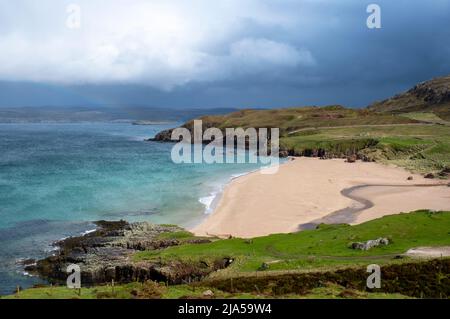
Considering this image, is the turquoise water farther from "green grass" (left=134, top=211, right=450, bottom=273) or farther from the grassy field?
"green grass" (left=134, top=211, right=450, bottom=273)

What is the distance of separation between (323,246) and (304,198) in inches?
1432

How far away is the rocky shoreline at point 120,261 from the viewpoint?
3947 centimetres

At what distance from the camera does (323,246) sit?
4056 centimetres

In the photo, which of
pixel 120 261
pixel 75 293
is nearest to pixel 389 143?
pixel 120 261

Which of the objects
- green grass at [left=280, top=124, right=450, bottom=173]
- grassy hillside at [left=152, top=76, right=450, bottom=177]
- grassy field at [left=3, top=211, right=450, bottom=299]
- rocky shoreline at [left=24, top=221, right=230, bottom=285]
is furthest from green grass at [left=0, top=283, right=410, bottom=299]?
green grass at [left=280, top=124, right=450, bottom=173]

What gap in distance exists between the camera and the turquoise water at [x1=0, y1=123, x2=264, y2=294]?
55.2 m

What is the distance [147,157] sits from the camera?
146 meters

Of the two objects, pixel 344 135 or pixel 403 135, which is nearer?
pixel 403 135

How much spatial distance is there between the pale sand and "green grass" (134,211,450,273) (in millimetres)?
11155

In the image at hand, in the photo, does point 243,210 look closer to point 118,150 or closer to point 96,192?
point 96,192

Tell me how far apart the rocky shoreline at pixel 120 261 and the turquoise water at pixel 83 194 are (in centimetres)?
237

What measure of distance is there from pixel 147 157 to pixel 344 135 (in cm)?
6543
